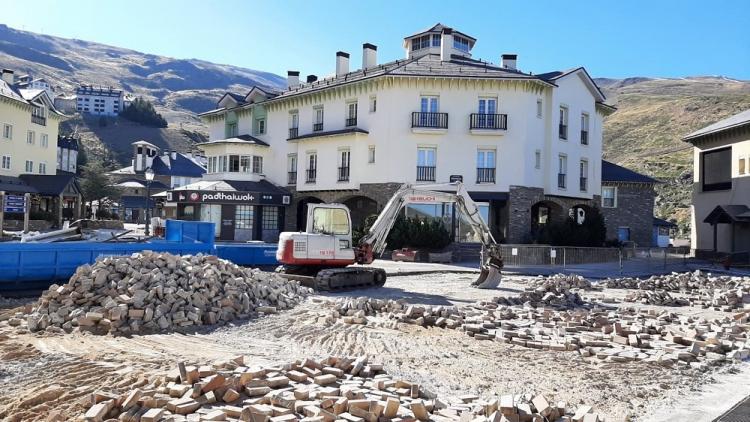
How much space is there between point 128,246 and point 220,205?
24.6 metres

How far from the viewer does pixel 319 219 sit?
67.8 feet

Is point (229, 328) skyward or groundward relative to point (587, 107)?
groundward

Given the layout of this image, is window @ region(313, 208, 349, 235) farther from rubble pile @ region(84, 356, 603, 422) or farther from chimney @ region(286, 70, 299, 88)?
chimney @ region(286, 70, 299, 88)

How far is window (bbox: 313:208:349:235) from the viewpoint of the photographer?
20625 mm

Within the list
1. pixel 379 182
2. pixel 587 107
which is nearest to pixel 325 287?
pixel 379 182

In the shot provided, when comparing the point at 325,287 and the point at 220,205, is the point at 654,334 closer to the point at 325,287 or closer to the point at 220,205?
the point at 325,287

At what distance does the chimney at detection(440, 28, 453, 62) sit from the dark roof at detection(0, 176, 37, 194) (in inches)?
1463

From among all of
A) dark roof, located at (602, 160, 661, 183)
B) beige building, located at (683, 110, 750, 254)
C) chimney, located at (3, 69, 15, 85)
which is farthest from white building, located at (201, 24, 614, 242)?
chimney, located at (3, 69, 15, 85)

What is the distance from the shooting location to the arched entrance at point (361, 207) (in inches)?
1640

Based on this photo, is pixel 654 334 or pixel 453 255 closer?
pixel 654 334

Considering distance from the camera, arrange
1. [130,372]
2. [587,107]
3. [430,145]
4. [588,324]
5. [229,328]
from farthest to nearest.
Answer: [587,107] → [430,145] → [588,324] → [229,328] → [130,372]

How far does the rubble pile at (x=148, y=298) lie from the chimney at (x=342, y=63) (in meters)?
33.4

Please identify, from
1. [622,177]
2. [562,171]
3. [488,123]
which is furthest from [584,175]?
[488,123]

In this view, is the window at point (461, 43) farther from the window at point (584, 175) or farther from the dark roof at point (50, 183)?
the dark roof at point (50, 183)
